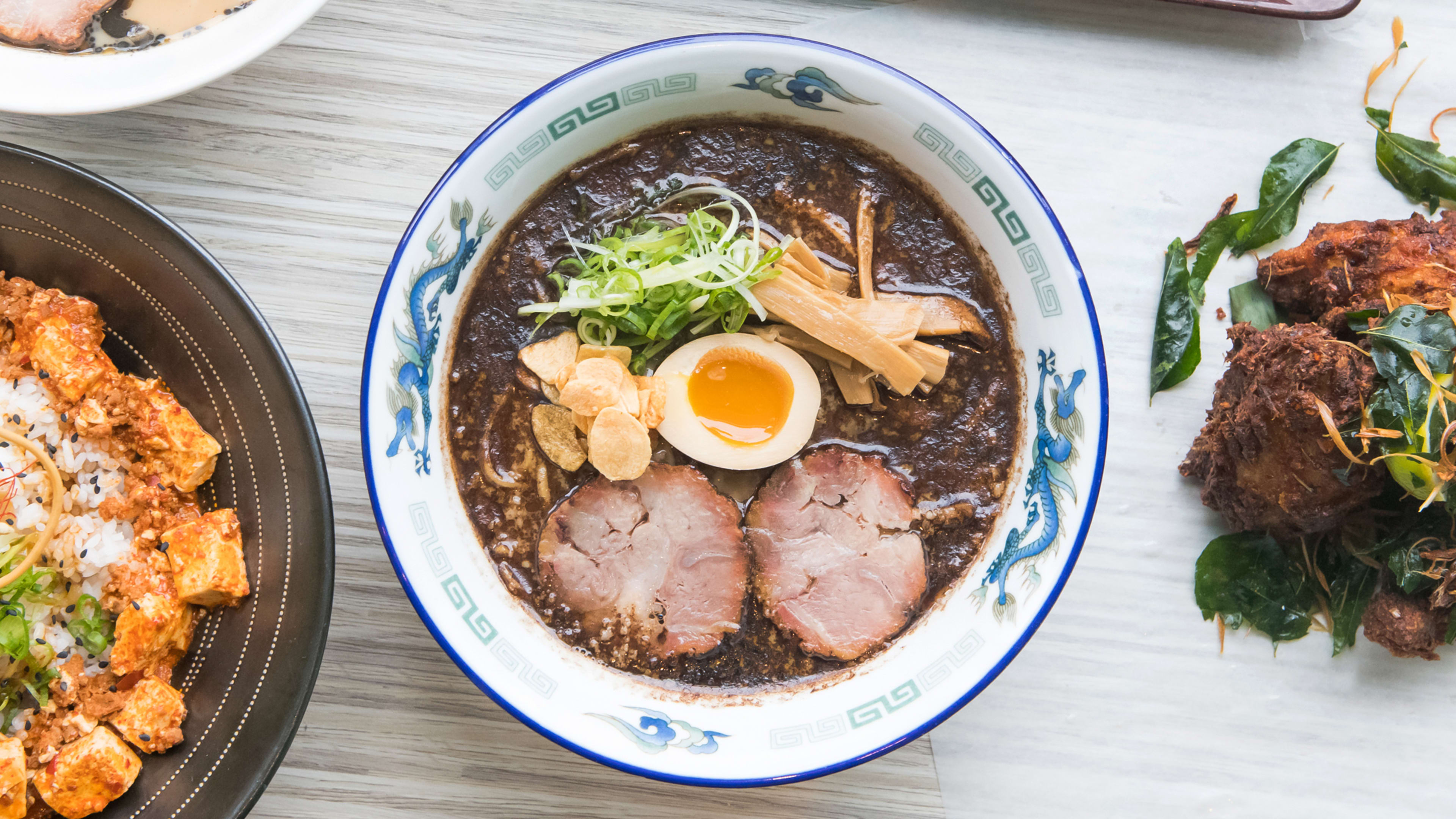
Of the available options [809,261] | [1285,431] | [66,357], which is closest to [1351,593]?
[1285,431]

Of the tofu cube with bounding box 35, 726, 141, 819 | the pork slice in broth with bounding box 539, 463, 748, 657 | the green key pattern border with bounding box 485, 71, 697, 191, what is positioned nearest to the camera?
the tofu cube with bounding box 35, 726, 141, 819

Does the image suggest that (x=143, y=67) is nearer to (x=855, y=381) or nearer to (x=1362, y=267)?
(x=855, y=381)

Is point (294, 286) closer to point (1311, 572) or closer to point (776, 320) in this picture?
point (776, 320)

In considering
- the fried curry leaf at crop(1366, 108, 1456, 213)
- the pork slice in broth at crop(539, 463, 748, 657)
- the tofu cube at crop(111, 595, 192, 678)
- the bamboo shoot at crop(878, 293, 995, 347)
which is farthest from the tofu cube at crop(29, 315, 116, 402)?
the fried curry leaf at crop(1366, 108, 1456, 213)

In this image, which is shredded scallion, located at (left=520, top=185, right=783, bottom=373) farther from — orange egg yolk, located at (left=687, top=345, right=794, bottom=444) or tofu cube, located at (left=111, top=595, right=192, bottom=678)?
tofu cube, located at (left=111, top=595, right=192, bottom=678)

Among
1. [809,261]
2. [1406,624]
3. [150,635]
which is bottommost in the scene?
[1406,624]

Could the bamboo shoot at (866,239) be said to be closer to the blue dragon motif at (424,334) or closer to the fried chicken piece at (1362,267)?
the blue dragon motif at (424,334)
